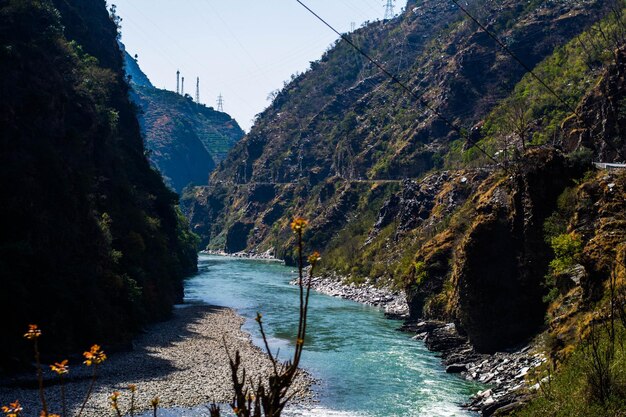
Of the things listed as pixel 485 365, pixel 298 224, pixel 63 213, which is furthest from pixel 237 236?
pixel 298 224

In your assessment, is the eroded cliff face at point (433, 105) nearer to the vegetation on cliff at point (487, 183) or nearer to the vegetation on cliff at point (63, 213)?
the vegetation on cliff at point (487, 183)

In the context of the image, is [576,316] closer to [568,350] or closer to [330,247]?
[568,350]

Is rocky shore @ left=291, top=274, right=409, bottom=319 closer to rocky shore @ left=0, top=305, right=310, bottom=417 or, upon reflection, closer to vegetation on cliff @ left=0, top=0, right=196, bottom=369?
rocky shore @ left=0, top=305, right=310, bottom=417

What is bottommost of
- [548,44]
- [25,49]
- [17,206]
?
[17,206]

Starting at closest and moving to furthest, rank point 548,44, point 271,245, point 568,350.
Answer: point 568,350, point 548,44, point 271,245

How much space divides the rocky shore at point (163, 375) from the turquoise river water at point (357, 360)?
2.13m

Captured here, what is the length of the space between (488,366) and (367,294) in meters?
42.0

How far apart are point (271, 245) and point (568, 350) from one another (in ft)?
503

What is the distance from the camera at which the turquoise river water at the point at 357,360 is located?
2945 centimetres

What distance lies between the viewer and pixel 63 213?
42.0 metres

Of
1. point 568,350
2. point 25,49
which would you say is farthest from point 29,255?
point 568,350

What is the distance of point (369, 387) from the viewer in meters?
33.1

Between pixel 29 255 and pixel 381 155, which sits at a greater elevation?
pixel 381 155

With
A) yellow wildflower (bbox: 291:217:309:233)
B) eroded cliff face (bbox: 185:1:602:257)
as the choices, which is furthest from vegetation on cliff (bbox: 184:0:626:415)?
yellow wildflower (bbox: 291:217:309:233)
